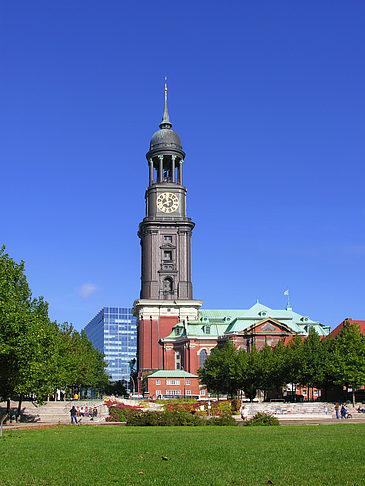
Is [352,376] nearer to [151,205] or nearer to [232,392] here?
[232,392]

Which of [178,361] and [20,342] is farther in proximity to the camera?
[178,361]

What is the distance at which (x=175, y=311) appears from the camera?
125562mm

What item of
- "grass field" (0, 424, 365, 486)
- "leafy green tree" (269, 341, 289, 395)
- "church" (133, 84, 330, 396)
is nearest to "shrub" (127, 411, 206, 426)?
"grass field" (0, 424, 365, 486)

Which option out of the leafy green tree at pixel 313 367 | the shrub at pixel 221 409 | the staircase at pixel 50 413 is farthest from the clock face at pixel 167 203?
the shrub at pixel 221 409

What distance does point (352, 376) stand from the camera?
74.6m

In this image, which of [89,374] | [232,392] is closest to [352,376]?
[232,392]

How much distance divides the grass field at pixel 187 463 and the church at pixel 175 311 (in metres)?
93.7

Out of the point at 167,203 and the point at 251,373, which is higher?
the point at 167,203

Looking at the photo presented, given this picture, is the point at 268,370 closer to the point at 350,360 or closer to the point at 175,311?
the point at 350,360

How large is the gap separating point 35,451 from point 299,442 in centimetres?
1006

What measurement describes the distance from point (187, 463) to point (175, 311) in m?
109

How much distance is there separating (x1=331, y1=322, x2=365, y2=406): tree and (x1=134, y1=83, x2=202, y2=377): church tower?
5080cm

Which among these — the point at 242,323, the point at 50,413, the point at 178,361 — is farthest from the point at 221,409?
the point at 178,361

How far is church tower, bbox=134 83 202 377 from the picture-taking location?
409 feet
